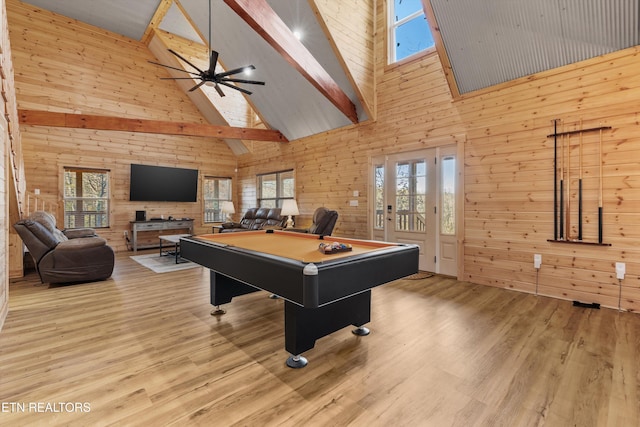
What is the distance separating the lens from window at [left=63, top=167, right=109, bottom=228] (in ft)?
22.5

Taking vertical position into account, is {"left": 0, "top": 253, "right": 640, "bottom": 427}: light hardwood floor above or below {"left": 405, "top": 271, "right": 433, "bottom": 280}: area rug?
below

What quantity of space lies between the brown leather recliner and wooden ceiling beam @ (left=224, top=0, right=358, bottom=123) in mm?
3791

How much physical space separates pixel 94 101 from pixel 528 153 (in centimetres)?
882

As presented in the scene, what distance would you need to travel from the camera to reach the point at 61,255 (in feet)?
13.2

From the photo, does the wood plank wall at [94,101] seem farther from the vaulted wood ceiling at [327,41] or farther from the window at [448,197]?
the window at [448,197]

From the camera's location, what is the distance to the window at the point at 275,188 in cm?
762

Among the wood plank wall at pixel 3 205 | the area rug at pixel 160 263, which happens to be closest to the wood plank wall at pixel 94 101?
the area rug at pixel 160 263

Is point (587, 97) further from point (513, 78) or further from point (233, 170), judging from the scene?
point (233, 170)

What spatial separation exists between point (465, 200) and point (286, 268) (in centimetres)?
351

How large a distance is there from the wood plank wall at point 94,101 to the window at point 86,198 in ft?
0.70

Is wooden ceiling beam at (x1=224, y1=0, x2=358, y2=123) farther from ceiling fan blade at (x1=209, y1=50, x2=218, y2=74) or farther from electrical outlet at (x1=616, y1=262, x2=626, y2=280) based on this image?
electrical outlet at (x1=616, y1=262, x2=626, y2=280)

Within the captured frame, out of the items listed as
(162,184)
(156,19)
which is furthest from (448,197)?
(156,19)

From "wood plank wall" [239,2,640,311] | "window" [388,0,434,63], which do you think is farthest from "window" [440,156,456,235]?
"window" [388,0,434,63]

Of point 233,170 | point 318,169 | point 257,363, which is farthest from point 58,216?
point 257,363
